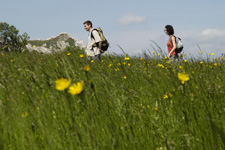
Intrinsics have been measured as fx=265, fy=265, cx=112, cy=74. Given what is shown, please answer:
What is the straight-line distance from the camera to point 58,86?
1370 mm

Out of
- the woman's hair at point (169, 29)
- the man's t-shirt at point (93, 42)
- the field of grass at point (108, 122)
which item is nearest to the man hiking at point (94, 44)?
the man's t-shirt at point (93, 42)

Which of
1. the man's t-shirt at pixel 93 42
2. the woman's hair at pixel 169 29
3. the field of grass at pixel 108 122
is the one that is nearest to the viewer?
the field of grass at pixel 108 122

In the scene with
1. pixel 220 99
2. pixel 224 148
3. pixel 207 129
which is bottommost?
pixel 224 148

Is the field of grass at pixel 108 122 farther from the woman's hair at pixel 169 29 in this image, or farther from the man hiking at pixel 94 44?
the woman's hair at pixel 169 29

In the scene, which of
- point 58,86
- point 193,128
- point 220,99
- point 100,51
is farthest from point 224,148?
point 100,51

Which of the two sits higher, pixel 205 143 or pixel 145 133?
pixel 145 133

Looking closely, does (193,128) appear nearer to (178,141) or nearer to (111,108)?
A: (178,141)

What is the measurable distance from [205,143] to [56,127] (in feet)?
3.36

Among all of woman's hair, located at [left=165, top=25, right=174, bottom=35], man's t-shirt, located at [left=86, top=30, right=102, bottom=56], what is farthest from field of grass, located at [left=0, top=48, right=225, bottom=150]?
woman's hair, located at [left=165, top=25, right=174, bottom=35]

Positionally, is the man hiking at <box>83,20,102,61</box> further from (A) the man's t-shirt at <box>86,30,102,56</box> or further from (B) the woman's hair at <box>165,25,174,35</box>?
(B) the woman's hair at <box>165,25,174,35</box>

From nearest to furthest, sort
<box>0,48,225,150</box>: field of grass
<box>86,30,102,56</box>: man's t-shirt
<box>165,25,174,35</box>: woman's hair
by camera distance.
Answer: <box>0,48,225,150</box>: field of grass
<box>86,30,102,56</box>: man's t-shirt
<box>165,25,174,35</box>: woman's hair

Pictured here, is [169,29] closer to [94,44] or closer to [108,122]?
[94,44]

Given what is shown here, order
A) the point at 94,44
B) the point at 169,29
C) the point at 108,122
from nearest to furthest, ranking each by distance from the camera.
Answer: the point at 108,122
the point at 94,44
the point at 169,29

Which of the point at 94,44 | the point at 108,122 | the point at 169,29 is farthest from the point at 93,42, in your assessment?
the point at 108,122
